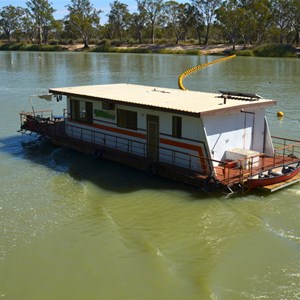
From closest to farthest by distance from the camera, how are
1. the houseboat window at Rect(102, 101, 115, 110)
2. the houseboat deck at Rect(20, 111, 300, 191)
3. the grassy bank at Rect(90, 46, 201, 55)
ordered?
the houseboat deck at Rect(20, 111, 300, 191) → the houseboat window at Rect(102, 101, 115, 110) → the grassy bank at Rect(90, 46, 201, 55)

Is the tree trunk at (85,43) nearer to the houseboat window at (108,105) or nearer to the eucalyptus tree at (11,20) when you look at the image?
the eucalyptus tree at (11,20)

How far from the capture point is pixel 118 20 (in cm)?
15012

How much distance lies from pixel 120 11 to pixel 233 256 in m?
145

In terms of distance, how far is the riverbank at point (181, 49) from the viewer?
305 feet

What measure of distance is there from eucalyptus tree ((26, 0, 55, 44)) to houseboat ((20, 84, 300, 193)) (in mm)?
141243

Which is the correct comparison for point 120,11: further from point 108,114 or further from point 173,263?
point 173,263

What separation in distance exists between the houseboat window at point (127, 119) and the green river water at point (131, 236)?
1.84 metres

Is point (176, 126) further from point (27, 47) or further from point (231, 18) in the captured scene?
point (27, 47)

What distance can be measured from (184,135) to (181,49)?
99388 millimetres

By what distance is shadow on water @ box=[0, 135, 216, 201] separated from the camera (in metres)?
17.8

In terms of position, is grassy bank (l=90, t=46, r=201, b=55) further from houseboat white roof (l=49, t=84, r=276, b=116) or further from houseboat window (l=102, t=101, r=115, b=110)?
houseboat window (l=102, t=101, r=115, b=110)

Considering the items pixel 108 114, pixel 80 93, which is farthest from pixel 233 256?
pixel 80 93

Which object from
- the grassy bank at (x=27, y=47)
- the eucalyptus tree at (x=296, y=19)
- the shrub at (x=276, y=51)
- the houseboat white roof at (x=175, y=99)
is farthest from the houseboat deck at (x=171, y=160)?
the grassy bank at (x=27, y=47)

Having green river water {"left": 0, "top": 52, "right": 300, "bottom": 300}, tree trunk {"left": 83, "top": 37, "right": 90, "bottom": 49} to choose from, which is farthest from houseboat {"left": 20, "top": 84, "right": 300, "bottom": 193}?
tree trunk {"left": 83, "top": 37, "right": 90, "bottom": 49}
